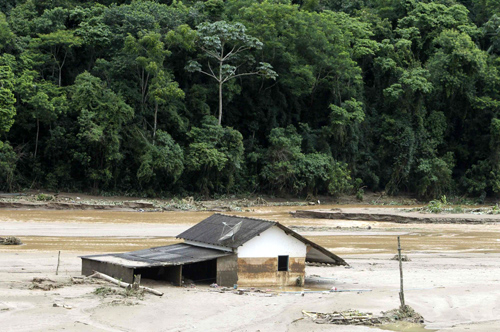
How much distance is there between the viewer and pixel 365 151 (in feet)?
181

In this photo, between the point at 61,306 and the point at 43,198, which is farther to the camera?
the point at 43,198

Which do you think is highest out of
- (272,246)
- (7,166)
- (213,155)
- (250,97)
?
(250,97)

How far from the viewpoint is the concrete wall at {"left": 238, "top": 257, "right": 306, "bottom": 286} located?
1809cm

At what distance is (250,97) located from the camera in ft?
170

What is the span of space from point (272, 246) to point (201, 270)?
2.28m

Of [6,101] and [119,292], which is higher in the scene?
[6,101]

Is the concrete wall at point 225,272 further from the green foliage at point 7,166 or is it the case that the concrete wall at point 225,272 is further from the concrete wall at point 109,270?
the green foliage at point 7,166

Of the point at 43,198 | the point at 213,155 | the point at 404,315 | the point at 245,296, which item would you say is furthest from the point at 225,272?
the point at 213,155

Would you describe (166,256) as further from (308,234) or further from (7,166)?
(7,166)

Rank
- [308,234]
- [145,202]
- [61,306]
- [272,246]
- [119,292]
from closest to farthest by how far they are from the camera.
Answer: [61,306], [119,292], [272,246], [308,234], [145,202]

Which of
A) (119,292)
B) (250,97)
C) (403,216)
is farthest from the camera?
A: (250,97)

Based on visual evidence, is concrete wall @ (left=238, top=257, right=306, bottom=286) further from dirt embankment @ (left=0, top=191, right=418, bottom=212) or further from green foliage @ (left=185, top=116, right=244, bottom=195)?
green foliage @ (left=185, top=116, right=244, bottom=195)

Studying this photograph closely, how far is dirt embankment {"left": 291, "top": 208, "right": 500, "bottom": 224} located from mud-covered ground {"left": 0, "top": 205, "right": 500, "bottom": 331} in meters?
3.98

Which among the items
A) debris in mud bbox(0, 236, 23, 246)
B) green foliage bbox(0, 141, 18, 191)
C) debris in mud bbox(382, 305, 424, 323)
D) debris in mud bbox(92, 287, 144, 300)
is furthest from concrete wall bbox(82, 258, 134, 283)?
green foliage bbox(0, 141, 18, 191)
